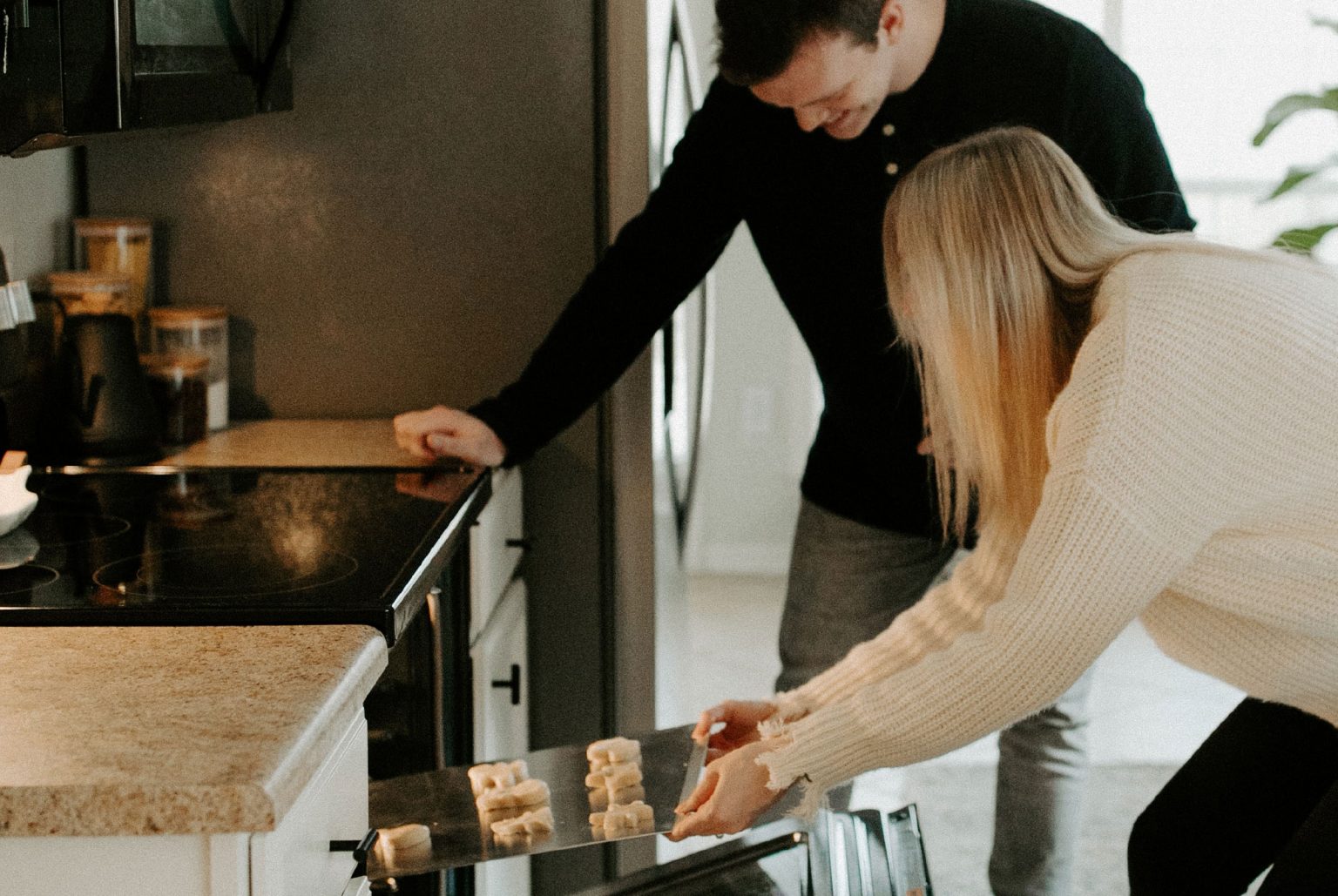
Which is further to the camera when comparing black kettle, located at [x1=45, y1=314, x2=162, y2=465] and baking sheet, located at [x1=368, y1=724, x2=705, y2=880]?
black kettle, located at [x1=45, y1=314, x2=162, y2=465]

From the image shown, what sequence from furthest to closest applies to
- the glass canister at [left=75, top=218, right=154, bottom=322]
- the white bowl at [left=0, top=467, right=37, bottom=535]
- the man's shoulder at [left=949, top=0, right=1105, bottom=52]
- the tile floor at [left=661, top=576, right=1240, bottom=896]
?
the tile floor at [left=661, top=576, right=1240, bottom=896], the glass canister at [left=75, top=218, right=154, bottom=322], the man's shoulder at [left=949, top=0, right=1105, bottom=52], the white bowl at [left=0, top=467, right=37, bottom=535]

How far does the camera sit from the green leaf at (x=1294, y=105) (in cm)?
292

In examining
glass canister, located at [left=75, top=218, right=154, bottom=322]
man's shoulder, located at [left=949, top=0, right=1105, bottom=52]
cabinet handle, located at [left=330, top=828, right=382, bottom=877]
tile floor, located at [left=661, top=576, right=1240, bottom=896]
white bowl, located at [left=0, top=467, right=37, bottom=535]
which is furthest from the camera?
tile floor, located at [left=661, top=576, right=1240, bottom=896]

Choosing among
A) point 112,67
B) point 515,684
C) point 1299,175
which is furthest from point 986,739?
point 112,67

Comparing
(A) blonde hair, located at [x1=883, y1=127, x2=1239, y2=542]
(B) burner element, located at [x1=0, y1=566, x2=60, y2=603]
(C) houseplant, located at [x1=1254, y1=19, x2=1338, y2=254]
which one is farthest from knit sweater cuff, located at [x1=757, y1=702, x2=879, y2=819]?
(C) houseplant, located at [x1=1254, y1=19, x2=1338, y2=254]

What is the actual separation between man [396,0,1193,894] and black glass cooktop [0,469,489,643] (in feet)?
0.72

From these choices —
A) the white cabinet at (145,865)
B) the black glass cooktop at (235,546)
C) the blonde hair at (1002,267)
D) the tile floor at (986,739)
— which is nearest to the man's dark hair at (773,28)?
the blonde hair at (1002,267)

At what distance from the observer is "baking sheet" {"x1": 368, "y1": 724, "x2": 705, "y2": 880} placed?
3.77 ft

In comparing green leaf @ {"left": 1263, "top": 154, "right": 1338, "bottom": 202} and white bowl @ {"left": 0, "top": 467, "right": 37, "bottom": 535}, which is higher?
green leaf @ {"left": 1263, "top": 154, "right": 1338, "bottom": 202}

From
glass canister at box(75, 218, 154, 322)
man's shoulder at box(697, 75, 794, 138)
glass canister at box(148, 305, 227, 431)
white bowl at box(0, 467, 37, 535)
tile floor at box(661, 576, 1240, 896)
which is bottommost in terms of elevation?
tile floor at box(661, 576, 1240, 896)

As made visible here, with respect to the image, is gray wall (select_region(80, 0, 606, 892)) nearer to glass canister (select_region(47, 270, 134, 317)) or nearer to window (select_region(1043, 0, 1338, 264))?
glass canister (select_region(47, 270, 134, 317))

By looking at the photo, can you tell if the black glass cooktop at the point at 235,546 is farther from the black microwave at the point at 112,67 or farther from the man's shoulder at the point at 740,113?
the man's shoulder at the point at 740,113

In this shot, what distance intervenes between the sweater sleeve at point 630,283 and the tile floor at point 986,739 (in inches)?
28.7

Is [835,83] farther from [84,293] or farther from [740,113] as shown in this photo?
[84,293]
